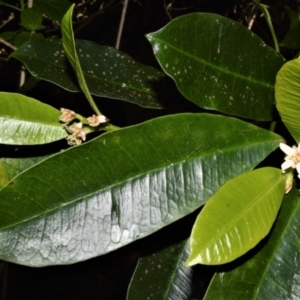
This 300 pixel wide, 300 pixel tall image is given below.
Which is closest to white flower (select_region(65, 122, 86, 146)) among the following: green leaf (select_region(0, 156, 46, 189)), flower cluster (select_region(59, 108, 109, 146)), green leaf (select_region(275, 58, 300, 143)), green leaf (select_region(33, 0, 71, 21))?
flower cluster (select_region(59, 108, 109, 146))

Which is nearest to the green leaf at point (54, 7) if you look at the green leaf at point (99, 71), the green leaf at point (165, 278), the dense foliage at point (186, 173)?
the green leaf at point (99, 71)

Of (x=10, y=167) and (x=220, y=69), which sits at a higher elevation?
(x=220, y=69)

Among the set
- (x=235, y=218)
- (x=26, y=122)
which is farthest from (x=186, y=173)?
(x=26, y=122)

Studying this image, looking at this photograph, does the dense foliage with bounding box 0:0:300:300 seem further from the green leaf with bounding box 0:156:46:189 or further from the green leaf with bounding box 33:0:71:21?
the green leaf with bounding box 33:0:71:21

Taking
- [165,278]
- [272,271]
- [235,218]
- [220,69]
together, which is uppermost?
[220,69]

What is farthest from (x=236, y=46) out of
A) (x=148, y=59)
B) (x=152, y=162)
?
(x=148, y=59)

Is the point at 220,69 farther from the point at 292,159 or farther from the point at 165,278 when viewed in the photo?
the point at 165,278
